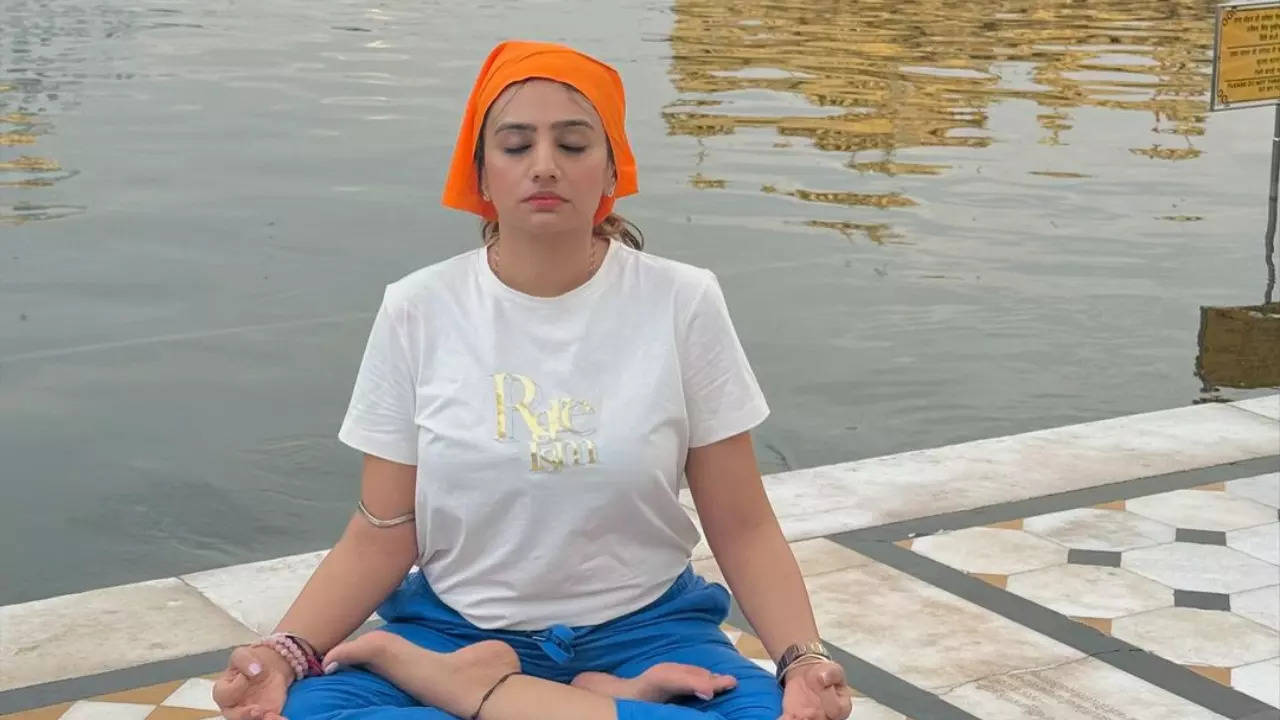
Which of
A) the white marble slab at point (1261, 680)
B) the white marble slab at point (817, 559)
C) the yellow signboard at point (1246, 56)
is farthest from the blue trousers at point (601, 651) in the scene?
the yellow signboard at point (1246, 56)

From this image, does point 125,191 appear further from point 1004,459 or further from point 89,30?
point 89,30

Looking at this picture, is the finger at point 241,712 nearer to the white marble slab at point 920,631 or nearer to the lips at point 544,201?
the lips at point 544,201

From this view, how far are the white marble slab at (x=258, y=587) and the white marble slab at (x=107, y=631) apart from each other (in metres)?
0.03

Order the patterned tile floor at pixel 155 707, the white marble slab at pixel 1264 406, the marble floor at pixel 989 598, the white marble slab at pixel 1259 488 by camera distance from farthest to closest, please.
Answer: the white marble slab at pixel 1264 406 < the white marble slab at pixel 1259 488 < the marble floor at pixel 989 598 < the patterned tile floor at pixel 155 707

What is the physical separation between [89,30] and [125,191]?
11.7m

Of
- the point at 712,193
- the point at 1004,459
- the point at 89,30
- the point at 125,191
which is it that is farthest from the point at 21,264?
the point at 89,30

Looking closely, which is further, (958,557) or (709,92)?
(709,92)

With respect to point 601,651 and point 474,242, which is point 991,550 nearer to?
point 601,651

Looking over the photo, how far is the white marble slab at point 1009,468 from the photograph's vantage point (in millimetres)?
5141

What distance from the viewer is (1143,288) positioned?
9.30m

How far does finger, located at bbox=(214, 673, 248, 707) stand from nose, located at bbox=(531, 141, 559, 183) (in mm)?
782

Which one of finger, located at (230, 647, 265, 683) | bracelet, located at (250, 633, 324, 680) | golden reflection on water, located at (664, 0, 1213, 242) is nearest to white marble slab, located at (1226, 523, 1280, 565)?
bracelet, located at (250, 633, 324, 680)

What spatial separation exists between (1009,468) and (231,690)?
3517mm

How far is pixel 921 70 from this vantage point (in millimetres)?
19109
